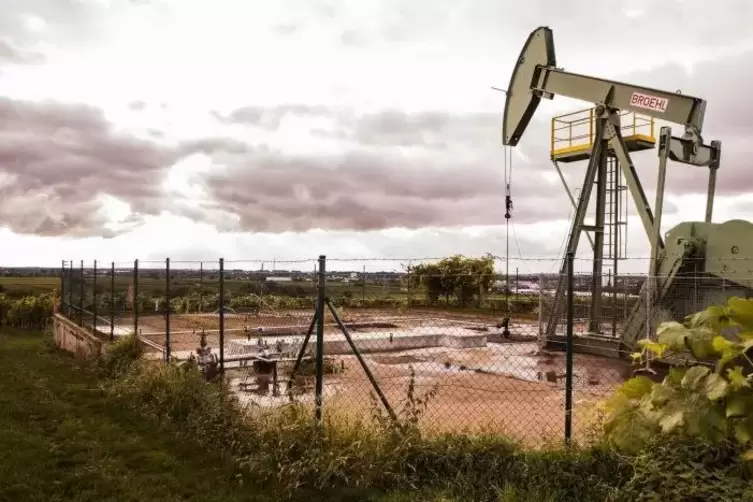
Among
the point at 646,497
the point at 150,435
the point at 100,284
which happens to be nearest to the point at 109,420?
the point at 150,435

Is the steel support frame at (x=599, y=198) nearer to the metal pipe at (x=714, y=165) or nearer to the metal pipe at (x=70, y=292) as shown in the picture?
the metal pipe at (x=714, y=165)

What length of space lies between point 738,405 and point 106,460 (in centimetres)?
590

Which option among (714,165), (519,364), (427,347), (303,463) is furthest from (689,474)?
(427,347)

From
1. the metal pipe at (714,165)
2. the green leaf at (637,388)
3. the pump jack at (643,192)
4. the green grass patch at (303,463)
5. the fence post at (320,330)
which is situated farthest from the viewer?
the metal pipe at (714,165)

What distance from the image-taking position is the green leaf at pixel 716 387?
411cm

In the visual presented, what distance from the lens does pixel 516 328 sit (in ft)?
74.1

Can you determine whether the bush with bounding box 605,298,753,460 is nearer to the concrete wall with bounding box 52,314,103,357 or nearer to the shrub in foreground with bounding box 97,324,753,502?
the shrub in foreground with bounding box 97,324,753,502

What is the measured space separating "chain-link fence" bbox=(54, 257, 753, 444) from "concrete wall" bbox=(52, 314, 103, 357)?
44 cm

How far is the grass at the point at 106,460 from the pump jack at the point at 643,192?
310 inches

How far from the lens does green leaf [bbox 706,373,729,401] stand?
4.11 m

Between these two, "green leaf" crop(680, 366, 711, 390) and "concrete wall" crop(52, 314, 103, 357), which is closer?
"green leaf" crop(680, 366, 711, 390)

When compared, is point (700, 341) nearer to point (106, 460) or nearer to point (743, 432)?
point (743, 432)

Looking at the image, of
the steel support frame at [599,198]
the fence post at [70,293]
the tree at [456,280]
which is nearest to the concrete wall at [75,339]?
the fence post at [70,293]

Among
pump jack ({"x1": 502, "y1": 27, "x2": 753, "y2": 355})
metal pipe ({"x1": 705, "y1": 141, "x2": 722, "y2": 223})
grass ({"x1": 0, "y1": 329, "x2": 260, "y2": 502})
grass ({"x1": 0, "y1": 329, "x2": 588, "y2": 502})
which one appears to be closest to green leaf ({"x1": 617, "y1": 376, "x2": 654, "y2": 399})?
grass ({"x1": 0, "y1": 329, "x2": 588, "y2": 502})
